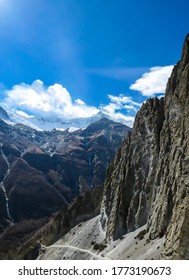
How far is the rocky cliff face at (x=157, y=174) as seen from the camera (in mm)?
59938

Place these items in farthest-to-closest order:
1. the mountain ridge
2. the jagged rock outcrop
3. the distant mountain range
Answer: the jagged rock outcrop, the mountain ridge, the distant mountain range

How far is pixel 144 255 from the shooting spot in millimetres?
84562

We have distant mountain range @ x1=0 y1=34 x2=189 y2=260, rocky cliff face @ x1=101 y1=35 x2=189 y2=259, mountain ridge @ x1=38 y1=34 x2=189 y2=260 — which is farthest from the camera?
mountain ridge @ x1=38 y1=34 x2=189 y2=260

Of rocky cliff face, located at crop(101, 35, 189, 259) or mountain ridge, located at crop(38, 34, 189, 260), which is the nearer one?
rocky cliff face, located at crop(101, 35, 189, 259)

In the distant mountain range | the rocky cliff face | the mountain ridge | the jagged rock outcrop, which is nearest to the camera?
the rocky cliff face

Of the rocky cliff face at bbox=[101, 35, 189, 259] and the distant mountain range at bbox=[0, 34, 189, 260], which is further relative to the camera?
the distant mountain range at bbox=[0, 34, 189, 260]

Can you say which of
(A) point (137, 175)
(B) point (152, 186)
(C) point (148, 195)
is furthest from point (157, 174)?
(A) point (137, 175)

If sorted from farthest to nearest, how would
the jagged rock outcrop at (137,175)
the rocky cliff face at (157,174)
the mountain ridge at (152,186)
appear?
the jagged rock outcrop at (137,175) → the mountain ridge at (152,186) → the rocky cliff face at (157,174)

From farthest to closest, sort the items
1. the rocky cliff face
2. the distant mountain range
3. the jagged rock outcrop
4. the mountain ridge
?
the jagged rock outcrop < the mountain ridge < the distant mountain range < the rocky cliff face

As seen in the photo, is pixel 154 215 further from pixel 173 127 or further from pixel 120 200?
pixel 120 200

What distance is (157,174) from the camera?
10831 cm

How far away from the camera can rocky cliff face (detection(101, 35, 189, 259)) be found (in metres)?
59.9

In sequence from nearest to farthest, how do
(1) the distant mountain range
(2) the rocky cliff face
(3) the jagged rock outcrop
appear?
(2) the rocky cliff face → (1) the distant mountain range → (3) the jagged rock outcrop
